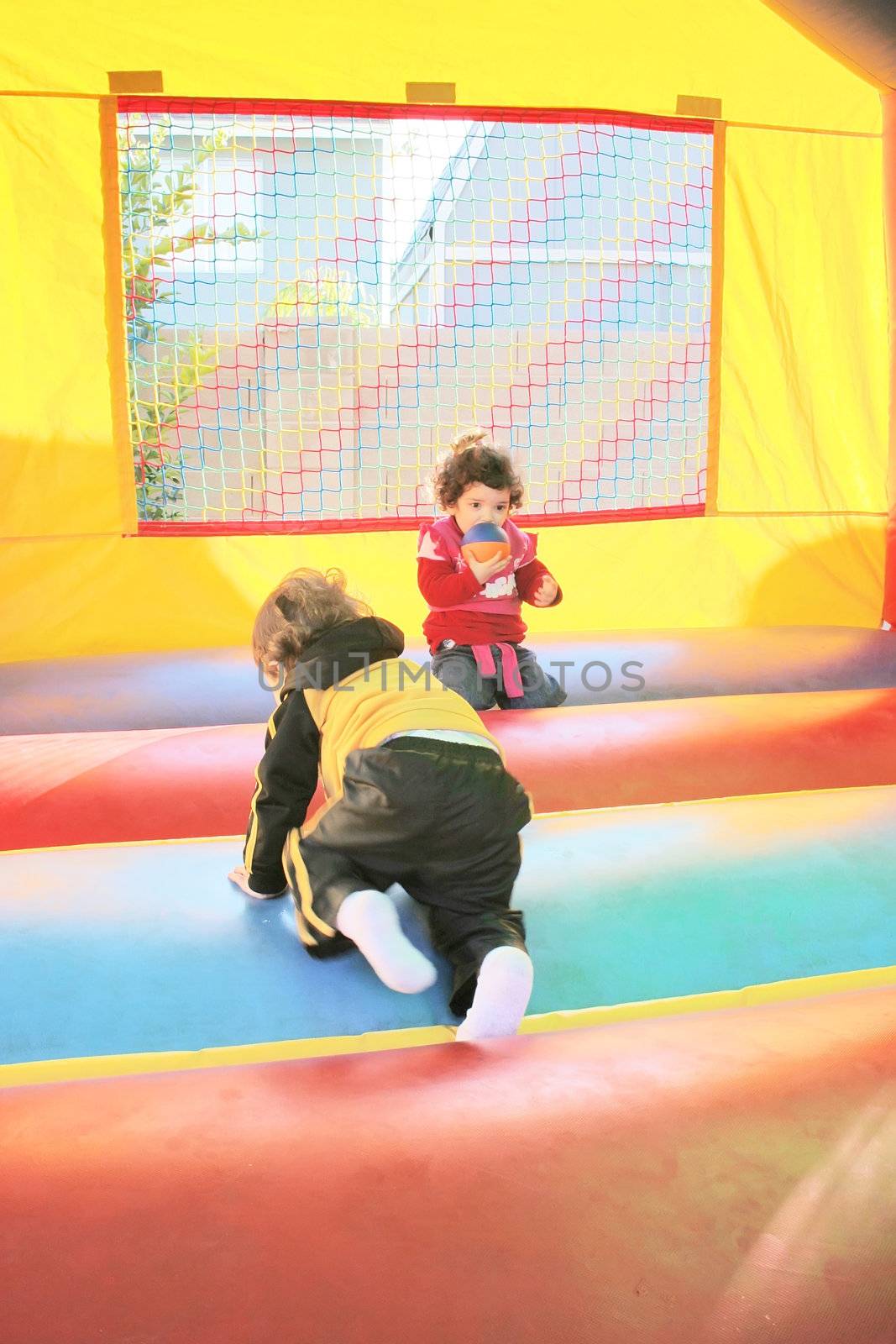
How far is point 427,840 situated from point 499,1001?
0.25 meters

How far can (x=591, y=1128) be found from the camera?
0.99 meters

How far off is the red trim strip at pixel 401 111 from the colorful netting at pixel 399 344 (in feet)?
0.04

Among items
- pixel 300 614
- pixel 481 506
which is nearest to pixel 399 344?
pixel 481 506

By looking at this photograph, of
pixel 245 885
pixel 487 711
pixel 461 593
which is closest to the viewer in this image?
Result: pixel 245 885

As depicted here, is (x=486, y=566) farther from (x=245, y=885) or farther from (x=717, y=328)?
(x=717, y=328)

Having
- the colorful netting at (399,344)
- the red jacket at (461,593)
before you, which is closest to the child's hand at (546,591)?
the red jacket at (461,593)

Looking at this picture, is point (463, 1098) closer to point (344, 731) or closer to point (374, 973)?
point (374, 973)

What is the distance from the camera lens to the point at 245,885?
5.23ft

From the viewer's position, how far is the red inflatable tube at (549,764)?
6.36ft

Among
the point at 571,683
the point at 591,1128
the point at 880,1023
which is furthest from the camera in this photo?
the point at 571,683

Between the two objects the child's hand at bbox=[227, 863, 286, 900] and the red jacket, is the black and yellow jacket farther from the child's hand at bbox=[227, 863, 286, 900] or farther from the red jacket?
the red jacket

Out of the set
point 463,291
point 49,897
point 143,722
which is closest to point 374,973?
point 49,897

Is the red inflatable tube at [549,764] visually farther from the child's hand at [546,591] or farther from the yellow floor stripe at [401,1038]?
the yellow floor stripe at [401,1038]

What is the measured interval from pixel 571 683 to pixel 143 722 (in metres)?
1.05
